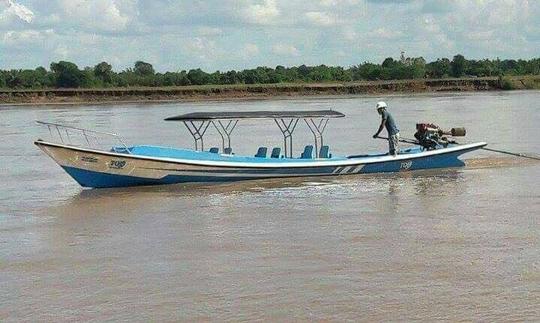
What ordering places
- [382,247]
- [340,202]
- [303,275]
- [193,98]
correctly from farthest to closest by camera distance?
1. [193,98]
2. [340,202]
3. [382,247]
4. [303,275]

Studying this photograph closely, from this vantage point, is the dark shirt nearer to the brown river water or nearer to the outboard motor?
the brown river water

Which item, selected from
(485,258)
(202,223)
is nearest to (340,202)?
(202,223)

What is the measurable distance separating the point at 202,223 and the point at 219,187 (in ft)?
12.5

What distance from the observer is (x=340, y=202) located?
46.1ft

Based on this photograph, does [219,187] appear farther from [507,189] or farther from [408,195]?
[507,189]

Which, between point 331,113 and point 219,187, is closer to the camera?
point 219,187

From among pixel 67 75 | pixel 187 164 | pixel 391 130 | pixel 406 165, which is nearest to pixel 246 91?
pixel 67 75

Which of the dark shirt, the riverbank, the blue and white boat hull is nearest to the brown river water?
the blue and white boat hull

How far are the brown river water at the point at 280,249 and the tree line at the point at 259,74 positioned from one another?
76342mm

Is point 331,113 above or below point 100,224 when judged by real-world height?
above

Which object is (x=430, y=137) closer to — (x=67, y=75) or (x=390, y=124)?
(x=390, y=124)

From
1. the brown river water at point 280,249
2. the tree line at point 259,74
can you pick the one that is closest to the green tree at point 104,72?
the tree line at point 259,74

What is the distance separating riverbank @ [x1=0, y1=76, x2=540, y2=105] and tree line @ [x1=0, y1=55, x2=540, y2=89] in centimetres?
703

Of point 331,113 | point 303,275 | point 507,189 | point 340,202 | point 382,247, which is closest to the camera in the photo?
point 303,275
